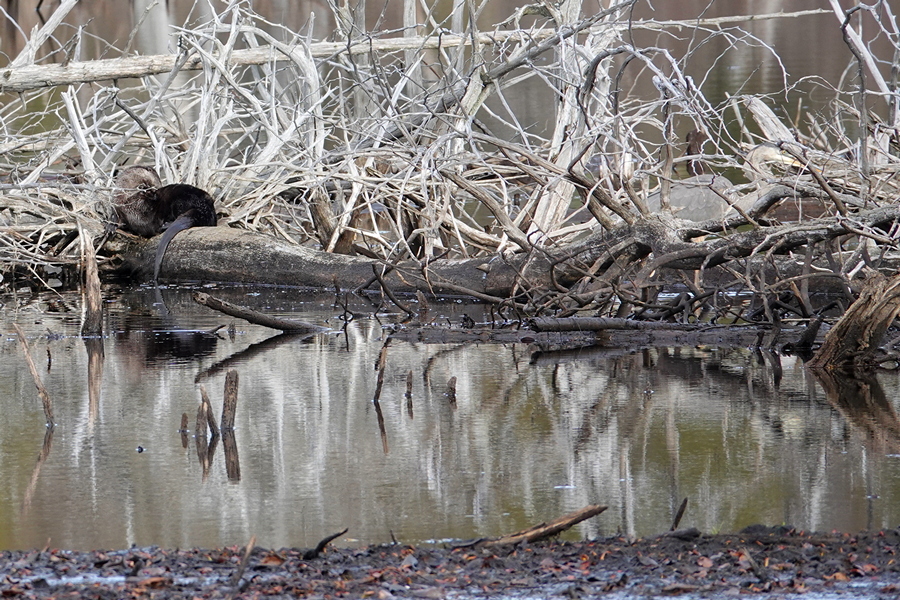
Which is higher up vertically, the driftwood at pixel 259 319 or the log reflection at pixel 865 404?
the driftwood at pixel 259 319

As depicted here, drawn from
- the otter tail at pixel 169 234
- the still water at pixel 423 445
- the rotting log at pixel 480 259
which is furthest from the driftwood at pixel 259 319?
the otter tail at pixel 169 234

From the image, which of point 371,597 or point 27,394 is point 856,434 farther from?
point 27,394

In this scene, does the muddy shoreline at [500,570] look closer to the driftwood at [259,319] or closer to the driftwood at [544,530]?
the driftwood at [544,530]

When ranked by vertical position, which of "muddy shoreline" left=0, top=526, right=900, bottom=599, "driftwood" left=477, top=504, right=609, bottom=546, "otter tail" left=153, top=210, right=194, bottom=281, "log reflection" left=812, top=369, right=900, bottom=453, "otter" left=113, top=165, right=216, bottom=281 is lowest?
"muddy shoreline" left=0, top=526, right=900, bottom=599

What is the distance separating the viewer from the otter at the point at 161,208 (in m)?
11.7

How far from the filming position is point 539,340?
8367mm

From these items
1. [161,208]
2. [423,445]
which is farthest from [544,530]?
[161,208]

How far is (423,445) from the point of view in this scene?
579cm

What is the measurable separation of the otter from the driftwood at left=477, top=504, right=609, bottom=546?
7.94m

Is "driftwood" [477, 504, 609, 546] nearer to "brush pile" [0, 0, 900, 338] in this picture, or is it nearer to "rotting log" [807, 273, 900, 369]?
"rotting log" [807, 273, 900, 369]

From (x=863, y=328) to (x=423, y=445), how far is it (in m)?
2.68

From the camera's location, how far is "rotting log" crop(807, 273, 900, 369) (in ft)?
22.7

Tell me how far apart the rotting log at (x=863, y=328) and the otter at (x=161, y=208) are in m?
6.07

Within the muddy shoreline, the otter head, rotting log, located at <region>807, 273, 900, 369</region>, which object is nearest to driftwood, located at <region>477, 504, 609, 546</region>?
the muddy shoreline
